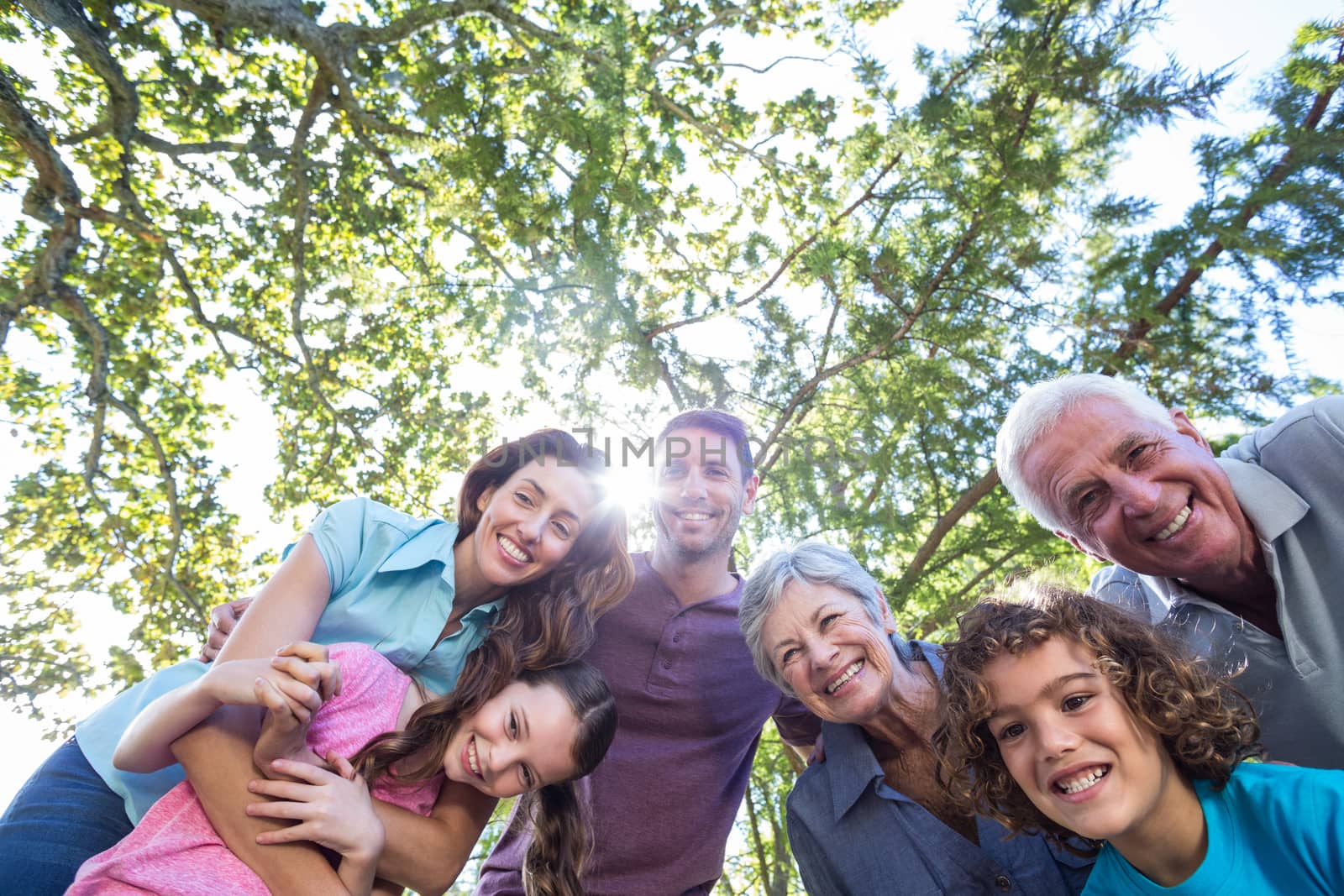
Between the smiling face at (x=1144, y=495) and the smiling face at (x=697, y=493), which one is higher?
the smiling face at (x=697, y=493)

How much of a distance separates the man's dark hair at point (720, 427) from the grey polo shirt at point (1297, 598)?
143 centimetres

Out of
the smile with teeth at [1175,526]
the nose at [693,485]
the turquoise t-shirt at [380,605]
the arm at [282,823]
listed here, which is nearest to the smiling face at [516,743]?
the arm at [282,823]

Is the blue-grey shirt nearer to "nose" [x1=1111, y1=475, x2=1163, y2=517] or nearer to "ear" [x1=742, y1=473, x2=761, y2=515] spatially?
"nose" [x1=1111, y1=475, x2=1163, y2=517]

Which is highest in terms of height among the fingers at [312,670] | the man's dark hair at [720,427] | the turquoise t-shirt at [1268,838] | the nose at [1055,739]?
the man's dark hair at [720,427]

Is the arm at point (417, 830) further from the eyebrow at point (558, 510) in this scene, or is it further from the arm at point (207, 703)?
the eyebrow at point (558, 510)

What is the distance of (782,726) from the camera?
277 centimetres

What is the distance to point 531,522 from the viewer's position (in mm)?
2176

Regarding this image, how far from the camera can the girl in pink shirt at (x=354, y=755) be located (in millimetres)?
1414

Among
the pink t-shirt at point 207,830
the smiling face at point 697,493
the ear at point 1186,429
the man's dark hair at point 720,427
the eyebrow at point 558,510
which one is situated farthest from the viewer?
the man's dark hair at point 720,427

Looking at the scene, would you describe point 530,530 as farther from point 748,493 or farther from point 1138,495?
point 1138,495

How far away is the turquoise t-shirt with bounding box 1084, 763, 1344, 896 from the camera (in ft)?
4.46

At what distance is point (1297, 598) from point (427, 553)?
2.35 m

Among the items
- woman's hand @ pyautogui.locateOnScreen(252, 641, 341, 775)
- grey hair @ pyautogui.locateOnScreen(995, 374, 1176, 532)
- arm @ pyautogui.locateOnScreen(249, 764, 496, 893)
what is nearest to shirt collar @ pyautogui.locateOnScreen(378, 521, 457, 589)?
woman's hand @ pyautogui.locateOnScreen(252, 641, 341, 775)

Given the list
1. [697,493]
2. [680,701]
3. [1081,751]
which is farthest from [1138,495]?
[680,701]
